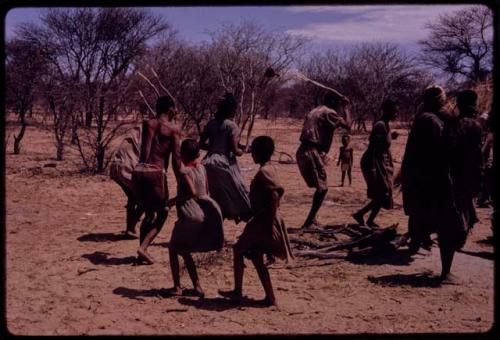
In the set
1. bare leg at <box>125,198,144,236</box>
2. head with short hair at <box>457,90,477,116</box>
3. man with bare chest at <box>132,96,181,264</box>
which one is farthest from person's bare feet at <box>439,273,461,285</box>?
bare leg at <box>125,198,144,236</box>

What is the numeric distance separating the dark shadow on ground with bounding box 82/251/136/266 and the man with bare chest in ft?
0.91

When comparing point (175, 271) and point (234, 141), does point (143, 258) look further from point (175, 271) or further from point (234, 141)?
point (234, 141)

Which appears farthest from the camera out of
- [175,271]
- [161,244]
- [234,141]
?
[161,244]

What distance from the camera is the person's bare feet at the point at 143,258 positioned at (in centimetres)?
521

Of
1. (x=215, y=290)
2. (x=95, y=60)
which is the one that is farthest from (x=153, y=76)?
(x=215, y=290)

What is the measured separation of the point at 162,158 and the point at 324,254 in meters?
1.92

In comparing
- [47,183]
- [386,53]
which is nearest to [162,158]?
[47,183]

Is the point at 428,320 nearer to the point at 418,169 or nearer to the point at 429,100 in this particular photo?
the point at 418,169

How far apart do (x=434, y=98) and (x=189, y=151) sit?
2348 mm

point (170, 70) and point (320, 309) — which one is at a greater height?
point (170, 70)

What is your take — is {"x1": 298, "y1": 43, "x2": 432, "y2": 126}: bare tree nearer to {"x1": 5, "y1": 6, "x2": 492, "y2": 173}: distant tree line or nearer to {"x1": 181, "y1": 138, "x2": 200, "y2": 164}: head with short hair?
{"x1": 5, "y1": 6, "x2": 492, "y2": 173}: distant tree line

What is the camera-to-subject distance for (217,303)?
4.40 meters

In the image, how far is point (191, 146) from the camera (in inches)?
177

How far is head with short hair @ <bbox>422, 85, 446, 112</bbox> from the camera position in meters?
5.05
